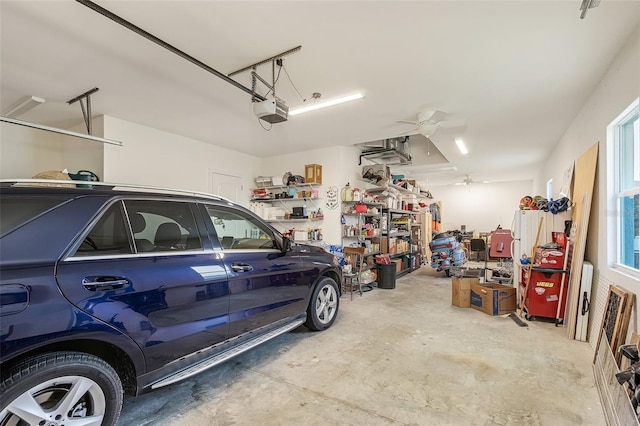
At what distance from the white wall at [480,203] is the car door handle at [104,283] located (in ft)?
42.5

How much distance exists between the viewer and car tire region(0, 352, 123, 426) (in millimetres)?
1286

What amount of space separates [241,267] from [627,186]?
3.72 meters

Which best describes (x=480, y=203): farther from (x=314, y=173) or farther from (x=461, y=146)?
(x=314, y=173)

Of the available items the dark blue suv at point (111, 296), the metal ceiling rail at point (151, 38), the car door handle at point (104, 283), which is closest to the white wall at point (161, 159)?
the metal ceiling rail at point (151, 38)

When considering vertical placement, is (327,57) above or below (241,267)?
above

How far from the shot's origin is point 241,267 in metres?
2.36

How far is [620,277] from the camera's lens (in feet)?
8.19

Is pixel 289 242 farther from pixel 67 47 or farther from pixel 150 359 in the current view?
pixel 67 47

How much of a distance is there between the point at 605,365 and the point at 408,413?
1.74m

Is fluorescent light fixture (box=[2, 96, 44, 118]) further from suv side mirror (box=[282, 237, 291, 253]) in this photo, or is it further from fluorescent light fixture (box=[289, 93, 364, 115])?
suv side mirror (box=[282, 237, 291, 253])

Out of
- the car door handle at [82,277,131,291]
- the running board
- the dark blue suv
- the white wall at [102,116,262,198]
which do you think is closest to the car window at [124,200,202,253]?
the dark blue suv

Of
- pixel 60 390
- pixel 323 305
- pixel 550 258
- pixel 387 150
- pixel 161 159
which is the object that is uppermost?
pixel 387 150

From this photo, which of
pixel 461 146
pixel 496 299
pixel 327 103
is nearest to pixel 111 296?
pixel 327 103

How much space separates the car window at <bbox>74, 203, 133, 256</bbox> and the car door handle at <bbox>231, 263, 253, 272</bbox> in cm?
75
